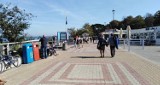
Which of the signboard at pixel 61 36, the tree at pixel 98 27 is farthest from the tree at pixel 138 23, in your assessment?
the signboard at pixel 61 36

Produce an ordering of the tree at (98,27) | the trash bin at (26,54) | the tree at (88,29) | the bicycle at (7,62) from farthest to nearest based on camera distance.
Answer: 1. the tree at (98,27)
2. the tree at (88,29)
3. the trash bin at (26,54)
4. the bicycle at (7,62)

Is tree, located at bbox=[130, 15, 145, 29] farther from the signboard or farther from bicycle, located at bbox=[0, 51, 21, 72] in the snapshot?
bicycle, located at bbox=[0, 51, 21, 72]

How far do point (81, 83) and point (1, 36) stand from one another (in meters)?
12.2

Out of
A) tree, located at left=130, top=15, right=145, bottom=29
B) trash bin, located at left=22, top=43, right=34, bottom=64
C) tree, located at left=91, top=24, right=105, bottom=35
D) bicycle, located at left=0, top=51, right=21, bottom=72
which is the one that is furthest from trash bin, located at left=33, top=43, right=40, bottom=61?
tree, located at left=130, top=15, right=145, bottom=29

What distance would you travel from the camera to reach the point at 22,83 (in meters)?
9.17

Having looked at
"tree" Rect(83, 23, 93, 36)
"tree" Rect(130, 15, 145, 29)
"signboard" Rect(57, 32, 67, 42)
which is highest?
"tree" Rect(130, 15, 145, 29)

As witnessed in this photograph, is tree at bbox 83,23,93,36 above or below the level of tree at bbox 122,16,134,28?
below

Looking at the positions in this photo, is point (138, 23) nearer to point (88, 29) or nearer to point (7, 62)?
point (88, 29)

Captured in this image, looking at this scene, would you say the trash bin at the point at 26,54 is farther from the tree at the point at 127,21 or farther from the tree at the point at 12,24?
the tree at the point at 127,21

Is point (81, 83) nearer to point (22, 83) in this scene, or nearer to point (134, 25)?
point (22, 83)

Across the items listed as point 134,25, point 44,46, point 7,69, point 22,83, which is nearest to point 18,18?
point 44,46

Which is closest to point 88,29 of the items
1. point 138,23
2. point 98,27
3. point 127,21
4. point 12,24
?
point 98,27

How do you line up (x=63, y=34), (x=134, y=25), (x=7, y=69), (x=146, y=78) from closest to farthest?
(x=146, y=78)
(x=7, y=69)
(x=63, y=34)
(x=134, y=25)

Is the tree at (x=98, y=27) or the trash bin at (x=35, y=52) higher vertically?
the tree at (x=98, y=27)
